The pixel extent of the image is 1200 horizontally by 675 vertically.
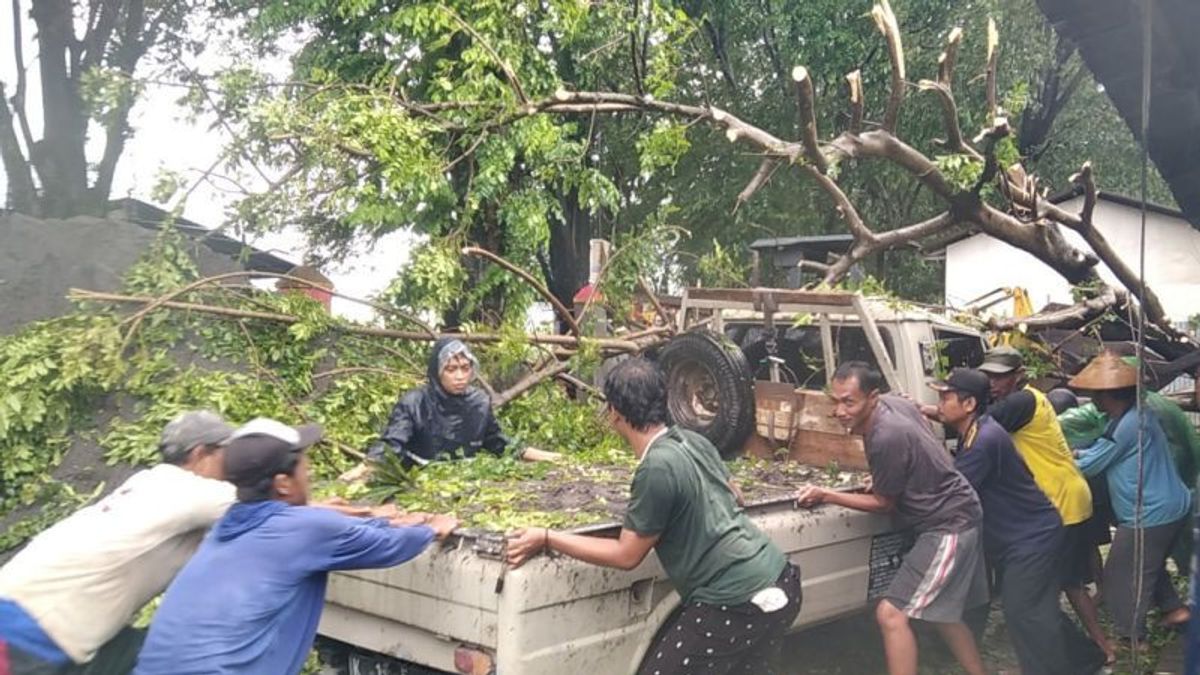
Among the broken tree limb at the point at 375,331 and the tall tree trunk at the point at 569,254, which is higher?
the tall tree trunk at the point at 569,254

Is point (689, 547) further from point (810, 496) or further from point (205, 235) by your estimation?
point (205, 235)

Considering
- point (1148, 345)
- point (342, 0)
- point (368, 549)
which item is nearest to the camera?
point (368, 549)

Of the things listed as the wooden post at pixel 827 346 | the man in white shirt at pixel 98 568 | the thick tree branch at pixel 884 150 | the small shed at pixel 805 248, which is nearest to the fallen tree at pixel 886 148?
the thick tree branch at pixel 884 150

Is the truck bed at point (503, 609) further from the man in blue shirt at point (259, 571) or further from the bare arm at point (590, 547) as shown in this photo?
the man in blue shirt at point (259, 571)

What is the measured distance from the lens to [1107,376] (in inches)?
212

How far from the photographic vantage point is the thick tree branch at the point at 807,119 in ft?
20.5

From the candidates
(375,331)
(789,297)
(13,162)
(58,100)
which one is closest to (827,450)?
(789,297)

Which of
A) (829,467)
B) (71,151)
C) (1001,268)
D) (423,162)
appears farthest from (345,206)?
(1001,268)

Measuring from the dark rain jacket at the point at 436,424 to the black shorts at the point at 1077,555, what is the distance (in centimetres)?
314

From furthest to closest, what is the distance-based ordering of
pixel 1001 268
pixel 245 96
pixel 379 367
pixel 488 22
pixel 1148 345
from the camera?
pixel 1001 268 → pixel 488 22 → pixel 245 96 → pixel 1148 345 → pixel 379 367

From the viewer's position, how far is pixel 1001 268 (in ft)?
61.5

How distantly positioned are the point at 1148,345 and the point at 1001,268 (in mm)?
11210

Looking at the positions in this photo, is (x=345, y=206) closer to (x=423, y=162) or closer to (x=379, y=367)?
(x=423, y=162)

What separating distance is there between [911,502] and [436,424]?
2491 millimetres
